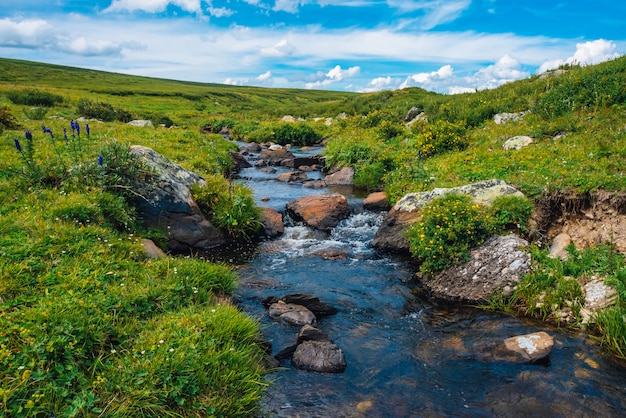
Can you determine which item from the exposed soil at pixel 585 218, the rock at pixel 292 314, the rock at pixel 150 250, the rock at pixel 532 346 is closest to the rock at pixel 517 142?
the exposed soil at pixel 585 218

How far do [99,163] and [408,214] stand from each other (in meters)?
8.48

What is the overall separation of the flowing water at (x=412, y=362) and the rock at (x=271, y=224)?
243cm

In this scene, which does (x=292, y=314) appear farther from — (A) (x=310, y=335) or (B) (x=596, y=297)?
(B) (x=596, y=297)

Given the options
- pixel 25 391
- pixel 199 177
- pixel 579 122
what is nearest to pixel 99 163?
pixel 199 177

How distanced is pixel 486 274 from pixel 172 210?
8.19 m

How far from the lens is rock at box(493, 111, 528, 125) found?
20094 millimetres

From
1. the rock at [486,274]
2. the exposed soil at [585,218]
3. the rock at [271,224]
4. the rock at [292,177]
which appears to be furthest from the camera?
the rock at [292,177]

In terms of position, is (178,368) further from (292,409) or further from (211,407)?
(292,409)

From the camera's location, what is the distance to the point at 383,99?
58.8 metres

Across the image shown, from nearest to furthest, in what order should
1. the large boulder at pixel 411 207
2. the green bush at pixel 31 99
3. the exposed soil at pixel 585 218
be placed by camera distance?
1. the exposed soil at pixel 585 218
2. the large boulder at pixel 411 207
3. the green bush at pixel 31 99

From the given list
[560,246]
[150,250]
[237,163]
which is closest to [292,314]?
[150,250]

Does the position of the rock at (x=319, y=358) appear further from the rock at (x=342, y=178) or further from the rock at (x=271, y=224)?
the rock at (x=342, y=178)

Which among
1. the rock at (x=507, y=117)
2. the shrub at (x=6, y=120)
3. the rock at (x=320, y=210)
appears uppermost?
the rock at (x=507, y=117)

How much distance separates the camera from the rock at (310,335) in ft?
23.1
